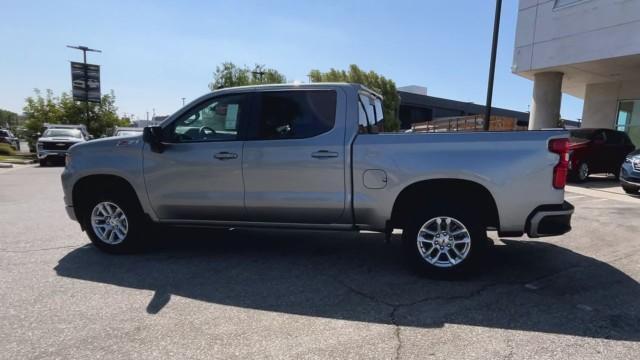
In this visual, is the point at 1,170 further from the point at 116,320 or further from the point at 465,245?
the point at 465,245

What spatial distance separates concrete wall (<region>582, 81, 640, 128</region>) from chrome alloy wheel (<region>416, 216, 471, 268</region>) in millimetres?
17637

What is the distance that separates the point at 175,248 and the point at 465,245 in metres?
3.59

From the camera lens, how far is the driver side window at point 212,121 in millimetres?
4672

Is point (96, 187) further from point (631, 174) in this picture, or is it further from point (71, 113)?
point (71, 113)

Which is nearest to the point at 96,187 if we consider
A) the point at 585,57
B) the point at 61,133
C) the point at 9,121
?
the point at 585,57

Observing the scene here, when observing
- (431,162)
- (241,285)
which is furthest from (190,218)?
(431,162)

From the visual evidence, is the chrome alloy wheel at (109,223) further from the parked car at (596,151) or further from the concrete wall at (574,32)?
the concrete wall at (574,32)

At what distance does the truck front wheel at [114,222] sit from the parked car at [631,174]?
1107 centimetres

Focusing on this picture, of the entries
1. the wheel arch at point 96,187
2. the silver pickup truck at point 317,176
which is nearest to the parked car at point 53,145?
the wheel arch at point 96,187

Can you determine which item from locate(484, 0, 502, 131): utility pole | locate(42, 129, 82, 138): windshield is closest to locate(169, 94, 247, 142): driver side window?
locate(484, 0, 502, 131): utility pole

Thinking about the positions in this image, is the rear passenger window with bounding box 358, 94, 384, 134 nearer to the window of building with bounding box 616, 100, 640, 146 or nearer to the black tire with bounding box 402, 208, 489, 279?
the black tire with bounding box 402, 208, 489, 279

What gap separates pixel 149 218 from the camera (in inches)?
195

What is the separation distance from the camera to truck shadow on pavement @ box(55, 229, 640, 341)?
3.42 m

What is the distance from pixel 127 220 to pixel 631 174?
36.9 feet
